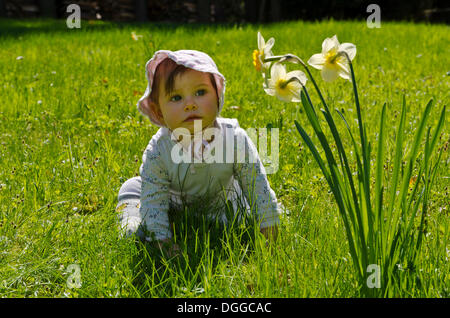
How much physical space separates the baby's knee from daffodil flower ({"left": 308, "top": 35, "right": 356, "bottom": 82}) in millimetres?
1338

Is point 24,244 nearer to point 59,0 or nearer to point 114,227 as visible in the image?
point 114,227

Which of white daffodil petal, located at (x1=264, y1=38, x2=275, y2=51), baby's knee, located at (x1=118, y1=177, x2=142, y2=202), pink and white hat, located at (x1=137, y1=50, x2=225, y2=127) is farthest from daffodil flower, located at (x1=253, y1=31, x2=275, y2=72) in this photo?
baby's knee, located at (x1=118, y1=177, x2=142, y2=202)

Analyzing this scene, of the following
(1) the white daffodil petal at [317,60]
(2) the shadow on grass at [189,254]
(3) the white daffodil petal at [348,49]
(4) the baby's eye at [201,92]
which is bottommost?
(2) the shadow on grass at [189,254]

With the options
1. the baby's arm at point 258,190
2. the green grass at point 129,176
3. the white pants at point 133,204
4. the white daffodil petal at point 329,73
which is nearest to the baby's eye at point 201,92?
the baby's arm at point 258,190

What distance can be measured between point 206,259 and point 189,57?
0.79 meters

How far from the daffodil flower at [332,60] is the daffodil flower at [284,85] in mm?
62

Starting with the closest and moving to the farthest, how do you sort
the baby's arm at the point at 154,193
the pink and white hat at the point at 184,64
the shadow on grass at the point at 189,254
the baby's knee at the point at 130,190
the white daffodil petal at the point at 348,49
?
the white daffodil petal at the point at 348,49, the shadow on grass at the point at 189,254, the pink and white hat at the point at 184,64, the baby's arm at the point at 154,193, the baby's knee at the point at 130,190

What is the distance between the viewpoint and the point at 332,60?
146 cm

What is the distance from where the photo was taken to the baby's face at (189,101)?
2082 millimetres

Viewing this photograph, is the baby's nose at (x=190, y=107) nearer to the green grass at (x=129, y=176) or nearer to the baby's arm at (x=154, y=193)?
the baby's arm at (x=154, y=193)

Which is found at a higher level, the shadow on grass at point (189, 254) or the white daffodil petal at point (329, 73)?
the white daffodil petal at point (329, 73)

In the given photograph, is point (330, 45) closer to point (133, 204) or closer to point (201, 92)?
point (201, 92)

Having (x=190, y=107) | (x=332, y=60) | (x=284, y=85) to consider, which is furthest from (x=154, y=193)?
(x=332, y=60)
